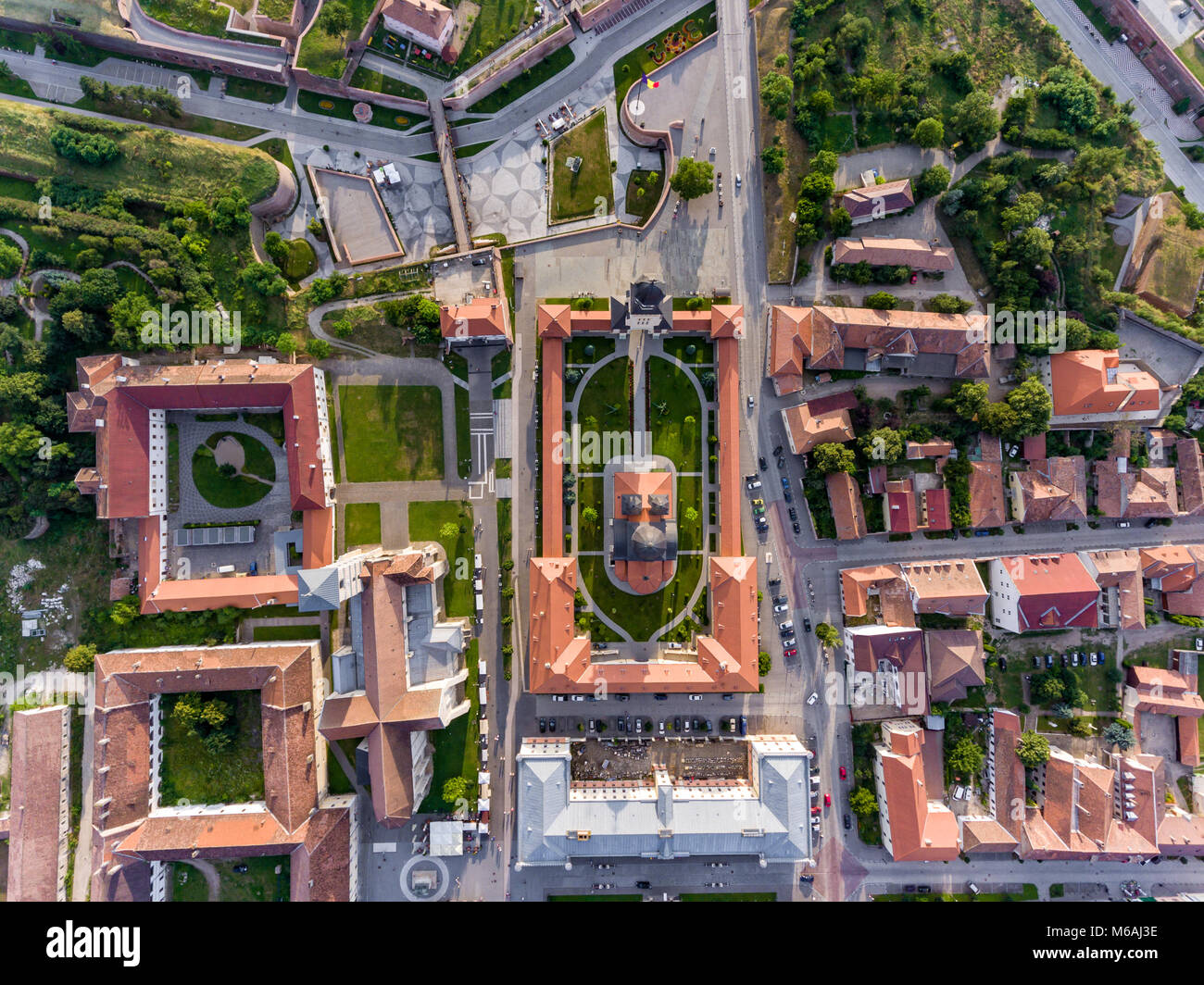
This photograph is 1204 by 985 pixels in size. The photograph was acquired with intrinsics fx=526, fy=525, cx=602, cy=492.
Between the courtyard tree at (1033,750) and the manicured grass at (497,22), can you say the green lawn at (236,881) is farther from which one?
the manicured grass at (497,22)

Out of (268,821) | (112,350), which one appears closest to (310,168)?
(112,350)

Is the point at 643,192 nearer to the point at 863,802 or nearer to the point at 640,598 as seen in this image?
the point at 640,598

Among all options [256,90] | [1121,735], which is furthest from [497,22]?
[1121,735]

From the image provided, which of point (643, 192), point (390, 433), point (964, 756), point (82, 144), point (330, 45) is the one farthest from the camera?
point (643, 192)

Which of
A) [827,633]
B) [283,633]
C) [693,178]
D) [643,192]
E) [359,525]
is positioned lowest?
[827,633]

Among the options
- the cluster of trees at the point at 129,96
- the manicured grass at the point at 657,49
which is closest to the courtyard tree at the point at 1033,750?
the manicured grass at the point at 657,49

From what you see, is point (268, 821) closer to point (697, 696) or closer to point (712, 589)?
point (697, 696)
